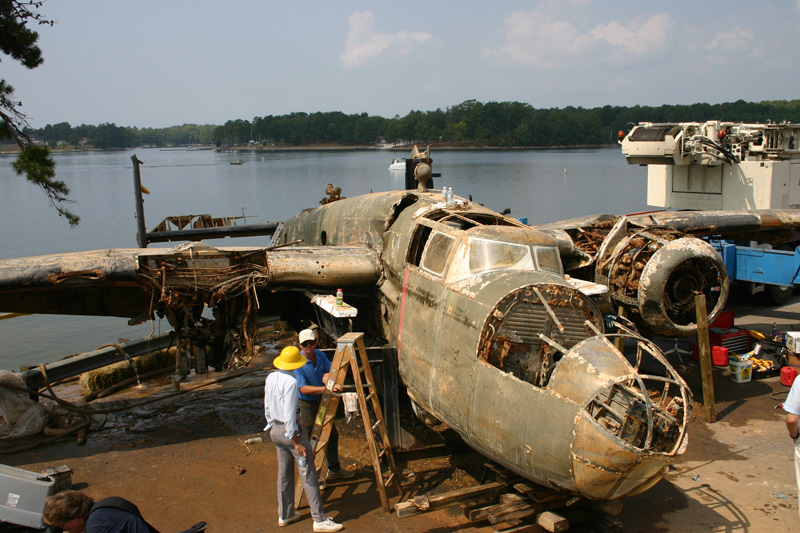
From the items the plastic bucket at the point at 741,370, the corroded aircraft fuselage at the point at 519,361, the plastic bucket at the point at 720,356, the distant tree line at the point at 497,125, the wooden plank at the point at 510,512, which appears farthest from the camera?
the distant tree line at the point at 497,125

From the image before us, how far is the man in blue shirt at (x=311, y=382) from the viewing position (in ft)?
26.0

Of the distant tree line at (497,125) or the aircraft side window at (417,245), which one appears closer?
the aircraft side window at (417,245)

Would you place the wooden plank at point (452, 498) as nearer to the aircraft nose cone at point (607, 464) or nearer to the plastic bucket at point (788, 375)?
the aircraft nose cone at point (607, 464)

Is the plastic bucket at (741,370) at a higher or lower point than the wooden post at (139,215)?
lower

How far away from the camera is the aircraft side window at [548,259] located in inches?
303

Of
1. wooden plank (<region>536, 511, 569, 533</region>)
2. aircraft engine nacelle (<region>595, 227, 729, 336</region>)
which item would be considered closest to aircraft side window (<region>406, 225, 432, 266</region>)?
wooden plank (<region>536, 511, 569, 533</region>)

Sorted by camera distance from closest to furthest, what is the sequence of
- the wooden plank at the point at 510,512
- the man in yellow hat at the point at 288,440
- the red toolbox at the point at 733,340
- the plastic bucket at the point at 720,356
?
the wooden plank at the point at 510,512 → the man in yellow hat at the point at 288,440 → the plastic bucket at the point at 720,356 → the red toolbox at the point at 733,340

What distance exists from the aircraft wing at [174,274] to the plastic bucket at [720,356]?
709cm

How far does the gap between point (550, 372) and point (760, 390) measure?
7.14 m

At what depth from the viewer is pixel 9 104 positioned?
13406 millimetres

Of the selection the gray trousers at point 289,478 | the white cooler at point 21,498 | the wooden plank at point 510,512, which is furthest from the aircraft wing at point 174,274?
the wooden plank at point 510,512

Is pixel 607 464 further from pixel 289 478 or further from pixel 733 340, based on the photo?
pixel 733 340

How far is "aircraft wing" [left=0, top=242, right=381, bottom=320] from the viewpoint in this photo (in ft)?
31.7

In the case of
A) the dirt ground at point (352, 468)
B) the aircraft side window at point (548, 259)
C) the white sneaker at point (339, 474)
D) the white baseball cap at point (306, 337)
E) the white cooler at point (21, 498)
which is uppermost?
the aircraft side window at point (548, 259)
